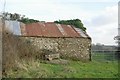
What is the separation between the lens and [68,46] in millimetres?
23062

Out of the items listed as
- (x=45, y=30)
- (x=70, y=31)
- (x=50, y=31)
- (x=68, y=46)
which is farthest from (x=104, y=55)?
(x=45, y=30)

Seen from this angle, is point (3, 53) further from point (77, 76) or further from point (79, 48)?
point (79, 48)

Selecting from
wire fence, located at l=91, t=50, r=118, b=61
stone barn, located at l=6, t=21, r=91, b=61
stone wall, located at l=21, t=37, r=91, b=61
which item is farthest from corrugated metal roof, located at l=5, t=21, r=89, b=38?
wire fence, located at l=91, t=50, r=118, b=61

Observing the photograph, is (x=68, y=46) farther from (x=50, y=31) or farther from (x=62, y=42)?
(x=50, y=31)

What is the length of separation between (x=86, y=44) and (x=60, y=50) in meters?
2.03

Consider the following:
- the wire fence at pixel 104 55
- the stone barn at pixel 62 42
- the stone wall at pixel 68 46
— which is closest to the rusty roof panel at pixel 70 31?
the stone barn at pixel 62 42

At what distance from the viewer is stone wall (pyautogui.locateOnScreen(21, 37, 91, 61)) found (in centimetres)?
2272

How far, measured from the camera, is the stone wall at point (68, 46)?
74.5 feet

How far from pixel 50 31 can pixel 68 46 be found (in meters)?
2.13

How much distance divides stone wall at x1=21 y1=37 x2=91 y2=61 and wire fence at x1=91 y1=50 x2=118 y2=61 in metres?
1.73

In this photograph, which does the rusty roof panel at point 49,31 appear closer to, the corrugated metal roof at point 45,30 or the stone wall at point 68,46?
the corrugated metal roof at point 45,30

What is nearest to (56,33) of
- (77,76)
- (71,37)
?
(71,37)

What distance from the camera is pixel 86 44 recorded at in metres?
23.3

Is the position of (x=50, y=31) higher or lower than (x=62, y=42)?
higher
